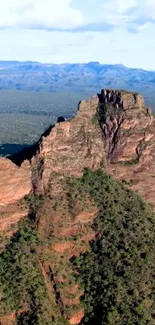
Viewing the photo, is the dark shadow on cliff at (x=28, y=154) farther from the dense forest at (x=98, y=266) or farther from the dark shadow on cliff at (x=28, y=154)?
the dense forest at (x=98, y=266)

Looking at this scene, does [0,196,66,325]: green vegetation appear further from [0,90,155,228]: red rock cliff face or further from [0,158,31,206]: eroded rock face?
[0,90,155,228]: red rock cliff face

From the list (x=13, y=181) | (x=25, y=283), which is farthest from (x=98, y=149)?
(x=25, y=283)

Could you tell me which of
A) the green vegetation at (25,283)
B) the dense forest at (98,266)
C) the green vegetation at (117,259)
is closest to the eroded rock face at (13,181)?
the dense forest at (98,266)

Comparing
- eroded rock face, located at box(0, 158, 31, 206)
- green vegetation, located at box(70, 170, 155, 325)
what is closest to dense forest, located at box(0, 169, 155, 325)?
green vegetation, located at box(70, 170, 155, 325)

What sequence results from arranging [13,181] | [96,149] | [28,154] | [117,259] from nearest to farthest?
[117,259], [13,181], [28,154], [96,149]

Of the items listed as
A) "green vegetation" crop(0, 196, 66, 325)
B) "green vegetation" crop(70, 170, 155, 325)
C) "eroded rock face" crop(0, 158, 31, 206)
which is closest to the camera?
"green vegetation" crop(0, 196, 66, 325)

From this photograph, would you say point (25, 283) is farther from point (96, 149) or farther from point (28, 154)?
point (96, 149)

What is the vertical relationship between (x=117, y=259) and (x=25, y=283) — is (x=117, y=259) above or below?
above

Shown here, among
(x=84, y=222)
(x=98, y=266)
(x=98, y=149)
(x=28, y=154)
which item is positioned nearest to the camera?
(x=98, y=266)

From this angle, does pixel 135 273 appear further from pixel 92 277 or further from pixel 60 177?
pixel 60 177
